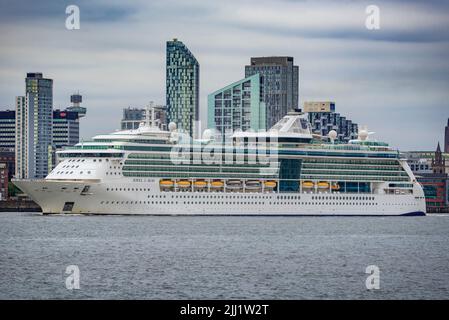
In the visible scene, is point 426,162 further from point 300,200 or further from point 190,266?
point 190,266

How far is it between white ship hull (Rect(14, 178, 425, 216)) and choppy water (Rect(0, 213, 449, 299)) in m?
1.50

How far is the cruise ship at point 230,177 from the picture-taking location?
93312 millimetres

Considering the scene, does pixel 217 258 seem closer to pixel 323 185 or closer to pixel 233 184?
pixel 233 184

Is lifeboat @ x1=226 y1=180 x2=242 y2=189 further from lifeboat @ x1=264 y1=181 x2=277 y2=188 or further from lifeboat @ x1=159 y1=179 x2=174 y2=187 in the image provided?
lifeboat @ x1=159 y1=179 x2=174 y2=187

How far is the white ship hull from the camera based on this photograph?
92312mm

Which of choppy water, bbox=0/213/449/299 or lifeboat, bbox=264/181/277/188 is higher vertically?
lifeboat, bbox=264/181/277/188

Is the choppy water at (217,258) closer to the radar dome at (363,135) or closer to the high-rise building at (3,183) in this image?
the radar dome at (363,135)

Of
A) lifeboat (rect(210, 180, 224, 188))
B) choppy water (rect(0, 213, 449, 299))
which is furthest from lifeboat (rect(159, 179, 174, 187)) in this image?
choppy water (rect(0, 213, 449, 299))

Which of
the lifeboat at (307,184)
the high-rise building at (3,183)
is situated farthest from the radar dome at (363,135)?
the high-rise building at (3,183)

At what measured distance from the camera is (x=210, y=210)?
97.4 meters

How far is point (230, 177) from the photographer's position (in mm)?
99938

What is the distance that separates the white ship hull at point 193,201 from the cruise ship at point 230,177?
0.08 meters

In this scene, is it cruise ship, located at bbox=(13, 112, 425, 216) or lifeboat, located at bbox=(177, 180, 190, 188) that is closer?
cruise ship, located at bbox=(13, 112, 425, 216)
